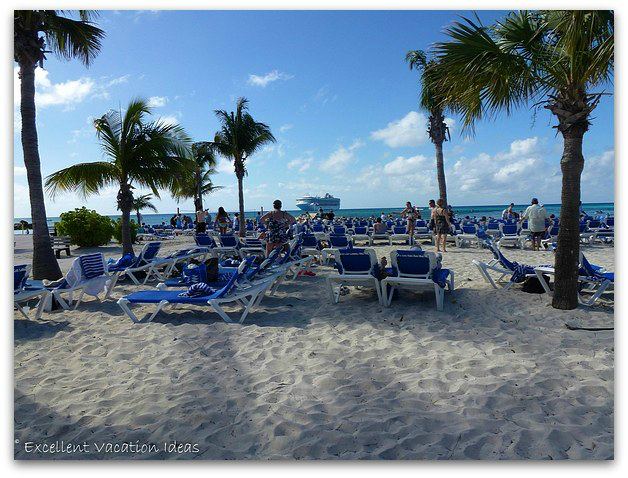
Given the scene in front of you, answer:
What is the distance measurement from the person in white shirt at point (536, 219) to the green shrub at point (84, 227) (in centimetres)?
1539

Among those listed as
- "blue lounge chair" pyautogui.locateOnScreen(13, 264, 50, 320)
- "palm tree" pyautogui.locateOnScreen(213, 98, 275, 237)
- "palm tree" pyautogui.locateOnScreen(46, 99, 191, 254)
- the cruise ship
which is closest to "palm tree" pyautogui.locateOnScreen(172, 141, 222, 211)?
"palm tree" pyautogui.locateOnScreen(213, 98, 275, 237)

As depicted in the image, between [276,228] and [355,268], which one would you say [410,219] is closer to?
[276,228]

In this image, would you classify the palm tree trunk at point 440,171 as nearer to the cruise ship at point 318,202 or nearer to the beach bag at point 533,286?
the beach bag at point 533,286

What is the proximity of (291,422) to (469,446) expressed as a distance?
111 cm

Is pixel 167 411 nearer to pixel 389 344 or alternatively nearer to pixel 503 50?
pixel 389 344

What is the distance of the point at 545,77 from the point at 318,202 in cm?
8460

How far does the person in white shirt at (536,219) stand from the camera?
11.2 m

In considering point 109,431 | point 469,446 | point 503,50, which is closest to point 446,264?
point 503,50

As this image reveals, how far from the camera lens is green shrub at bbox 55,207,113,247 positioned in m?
15.2

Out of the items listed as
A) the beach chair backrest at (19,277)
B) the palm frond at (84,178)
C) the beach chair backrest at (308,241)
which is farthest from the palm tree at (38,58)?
the beach chair backrest at (308,241)

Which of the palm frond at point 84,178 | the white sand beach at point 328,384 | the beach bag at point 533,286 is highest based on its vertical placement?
the palm frond at point 84,178

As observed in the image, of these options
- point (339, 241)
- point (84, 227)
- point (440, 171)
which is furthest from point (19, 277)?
point (440, 171)

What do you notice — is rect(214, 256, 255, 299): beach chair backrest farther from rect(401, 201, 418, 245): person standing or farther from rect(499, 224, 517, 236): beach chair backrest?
rect(499, 224, 517, 236): beach chair backrest

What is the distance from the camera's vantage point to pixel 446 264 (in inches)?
372
